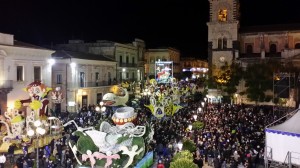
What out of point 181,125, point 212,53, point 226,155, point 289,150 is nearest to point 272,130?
point 289,150

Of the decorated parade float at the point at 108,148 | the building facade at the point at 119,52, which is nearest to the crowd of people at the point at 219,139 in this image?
the decorated parade float at the point at 108,148

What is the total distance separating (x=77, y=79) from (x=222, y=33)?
2028 cm

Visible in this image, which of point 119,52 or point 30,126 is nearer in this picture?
point 30,126

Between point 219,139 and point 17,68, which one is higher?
point 17,68

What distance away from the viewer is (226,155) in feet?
57.3

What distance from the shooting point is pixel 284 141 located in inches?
543

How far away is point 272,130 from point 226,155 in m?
3.78

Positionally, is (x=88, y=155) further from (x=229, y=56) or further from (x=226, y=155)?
(x=229, y=56)

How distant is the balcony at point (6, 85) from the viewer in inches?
1060

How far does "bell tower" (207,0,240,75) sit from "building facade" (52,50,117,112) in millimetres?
14443

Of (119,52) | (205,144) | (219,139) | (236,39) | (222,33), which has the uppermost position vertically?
(222,33)

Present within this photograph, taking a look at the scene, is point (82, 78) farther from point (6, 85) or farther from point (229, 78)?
point (229, 78)

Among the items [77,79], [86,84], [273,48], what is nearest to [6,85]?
[77,79]

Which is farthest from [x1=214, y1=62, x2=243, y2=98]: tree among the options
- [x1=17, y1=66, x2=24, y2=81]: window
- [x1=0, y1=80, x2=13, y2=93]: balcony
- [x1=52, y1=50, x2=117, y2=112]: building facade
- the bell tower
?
[x1=0, y1=80, x2=13, y2=93]: balcony
